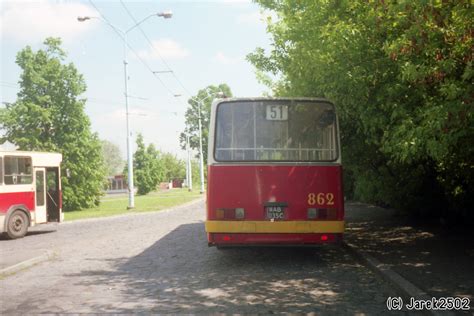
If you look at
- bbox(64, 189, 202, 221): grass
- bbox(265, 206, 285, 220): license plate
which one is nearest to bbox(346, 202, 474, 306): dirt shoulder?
bbox(265, 206, 285, 220): license plate

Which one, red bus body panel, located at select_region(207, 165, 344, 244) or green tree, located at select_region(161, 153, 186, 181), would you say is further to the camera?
green tree, located at select_region(161, 153, 186, 181)

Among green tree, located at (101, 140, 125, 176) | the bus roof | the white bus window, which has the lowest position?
the white bus window

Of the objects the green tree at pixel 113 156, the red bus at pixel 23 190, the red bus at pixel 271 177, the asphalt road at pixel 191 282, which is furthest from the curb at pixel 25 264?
the green tree at pixel 113 156

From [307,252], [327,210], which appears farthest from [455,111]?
[307,252]

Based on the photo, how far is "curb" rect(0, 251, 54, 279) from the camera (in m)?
8.14

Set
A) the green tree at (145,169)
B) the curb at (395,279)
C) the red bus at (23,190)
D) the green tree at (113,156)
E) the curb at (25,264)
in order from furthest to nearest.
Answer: the green tree at (113,156), the green tree at (145,169), the red bus at (23,190), the curb at (25,264), the curb at (395,279)

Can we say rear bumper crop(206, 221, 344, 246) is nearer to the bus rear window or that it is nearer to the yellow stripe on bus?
the yellow stripe on bus

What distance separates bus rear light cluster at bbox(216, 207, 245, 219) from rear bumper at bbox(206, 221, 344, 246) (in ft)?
0.29

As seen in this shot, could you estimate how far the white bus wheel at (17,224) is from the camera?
45.9 feet

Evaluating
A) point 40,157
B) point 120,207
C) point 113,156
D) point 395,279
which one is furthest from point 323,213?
point 113,156

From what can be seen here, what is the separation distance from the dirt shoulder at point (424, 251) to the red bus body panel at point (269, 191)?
1.41 metres

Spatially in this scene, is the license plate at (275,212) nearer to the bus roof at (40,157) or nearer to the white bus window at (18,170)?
the white bus window at (18,170)

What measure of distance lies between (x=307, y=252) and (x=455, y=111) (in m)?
5.26

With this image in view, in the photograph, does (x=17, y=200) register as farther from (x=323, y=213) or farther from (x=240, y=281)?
(x=323, y=213)
